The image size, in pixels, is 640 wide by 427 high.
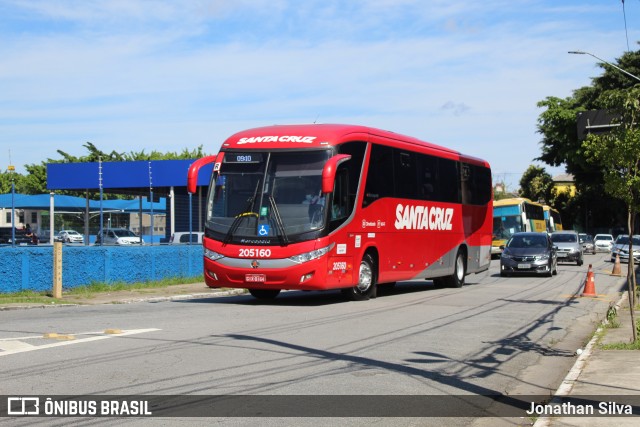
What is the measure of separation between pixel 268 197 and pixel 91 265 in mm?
7126

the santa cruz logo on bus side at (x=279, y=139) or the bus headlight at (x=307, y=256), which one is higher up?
the santa cruz logo on bus side at (x=279, y=139)

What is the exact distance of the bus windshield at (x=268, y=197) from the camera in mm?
17141

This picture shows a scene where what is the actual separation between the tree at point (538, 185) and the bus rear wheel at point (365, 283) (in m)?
77.5

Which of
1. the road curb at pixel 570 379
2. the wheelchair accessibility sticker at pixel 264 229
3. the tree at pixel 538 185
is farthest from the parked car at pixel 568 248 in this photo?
the tree at pixel 538 185

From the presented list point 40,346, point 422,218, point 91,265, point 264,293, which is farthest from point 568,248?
point 40,346

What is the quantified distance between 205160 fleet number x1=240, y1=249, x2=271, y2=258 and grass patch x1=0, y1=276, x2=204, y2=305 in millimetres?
4475

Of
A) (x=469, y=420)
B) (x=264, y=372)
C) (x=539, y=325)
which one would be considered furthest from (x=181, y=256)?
(x=469, y=420)

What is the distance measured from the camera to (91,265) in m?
22.0

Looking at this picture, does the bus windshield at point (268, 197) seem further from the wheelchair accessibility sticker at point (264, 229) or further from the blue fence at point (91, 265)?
the blue fence at point (91, 265)

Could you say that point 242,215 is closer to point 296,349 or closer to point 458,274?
point 296,349

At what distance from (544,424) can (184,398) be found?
3281mm

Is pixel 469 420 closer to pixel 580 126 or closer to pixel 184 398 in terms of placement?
pixel 184 398

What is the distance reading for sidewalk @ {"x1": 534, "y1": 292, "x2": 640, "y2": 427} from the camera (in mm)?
7035

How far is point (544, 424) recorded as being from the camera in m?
6.93
